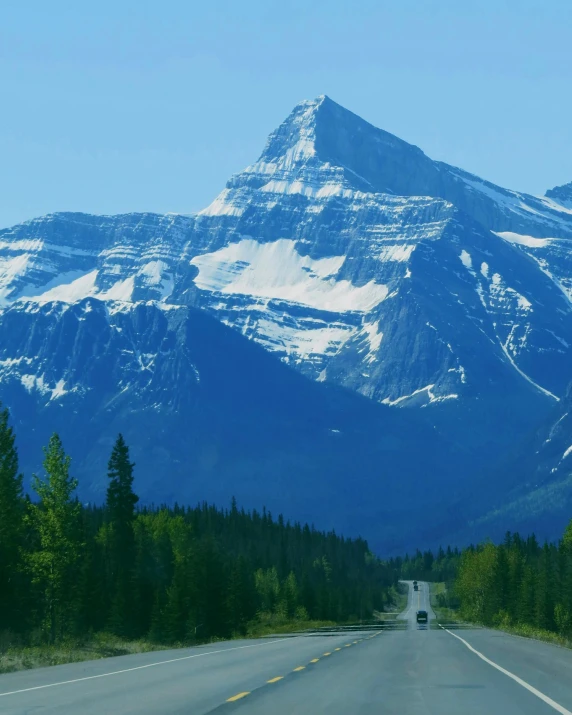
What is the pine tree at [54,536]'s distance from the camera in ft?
227

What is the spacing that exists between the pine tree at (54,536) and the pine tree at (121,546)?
49.1 ft

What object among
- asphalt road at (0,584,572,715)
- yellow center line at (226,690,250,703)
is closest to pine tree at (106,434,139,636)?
asphalt road at (0,584,572,715)

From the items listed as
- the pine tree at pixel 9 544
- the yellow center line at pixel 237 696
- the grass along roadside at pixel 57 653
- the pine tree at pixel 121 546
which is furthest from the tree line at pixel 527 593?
the yellow center line at pixel 237 696

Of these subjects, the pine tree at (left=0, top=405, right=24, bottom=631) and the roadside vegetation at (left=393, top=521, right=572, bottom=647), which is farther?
the roadside vegetation at (left=393, top=521, right=572, bottom=647)

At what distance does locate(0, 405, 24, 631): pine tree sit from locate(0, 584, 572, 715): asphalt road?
19.9 m

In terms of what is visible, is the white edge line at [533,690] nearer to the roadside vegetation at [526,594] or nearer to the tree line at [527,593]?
the roadside vegetation at [526,594]

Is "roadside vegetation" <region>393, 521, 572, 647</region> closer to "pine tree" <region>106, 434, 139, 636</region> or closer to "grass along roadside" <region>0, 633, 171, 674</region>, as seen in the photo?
"pine tree" <region>106, 434, 139, 636</region>

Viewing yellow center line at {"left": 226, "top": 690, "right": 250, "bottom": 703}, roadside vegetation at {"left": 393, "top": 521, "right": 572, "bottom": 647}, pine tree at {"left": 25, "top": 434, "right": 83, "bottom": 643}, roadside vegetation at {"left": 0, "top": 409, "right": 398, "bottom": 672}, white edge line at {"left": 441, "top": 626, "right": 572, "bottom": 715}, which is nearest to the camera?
white edge line at {"left": 441, "top": 626, "right": 572, "bottom": 715}

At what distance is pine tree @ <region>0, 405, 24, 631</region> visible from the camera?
6938 centimetres

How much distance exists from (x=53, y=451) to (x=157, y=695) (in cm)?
4449

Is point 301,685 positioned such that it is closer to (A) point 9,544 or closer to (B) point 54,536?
(B) point 54,536

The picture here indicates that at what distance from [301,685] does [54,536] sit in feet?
121

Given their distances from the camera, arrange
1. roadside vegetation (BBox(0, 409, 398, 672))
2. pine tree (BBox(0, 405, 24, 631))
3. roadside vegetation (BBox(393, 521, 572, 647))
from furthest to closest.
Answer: roadside vegetation (BBox(393, 521, 572, 647))
pine tree (BBox(0, 405, 24, 631))
roadside vegetation (BBox(0, 409, 398, 672))

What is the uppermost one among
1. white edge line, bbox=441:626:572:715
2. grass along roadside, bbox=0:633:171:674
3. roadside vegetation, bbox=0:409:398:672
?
roadside vegetation, bbox=0:409:398:672
